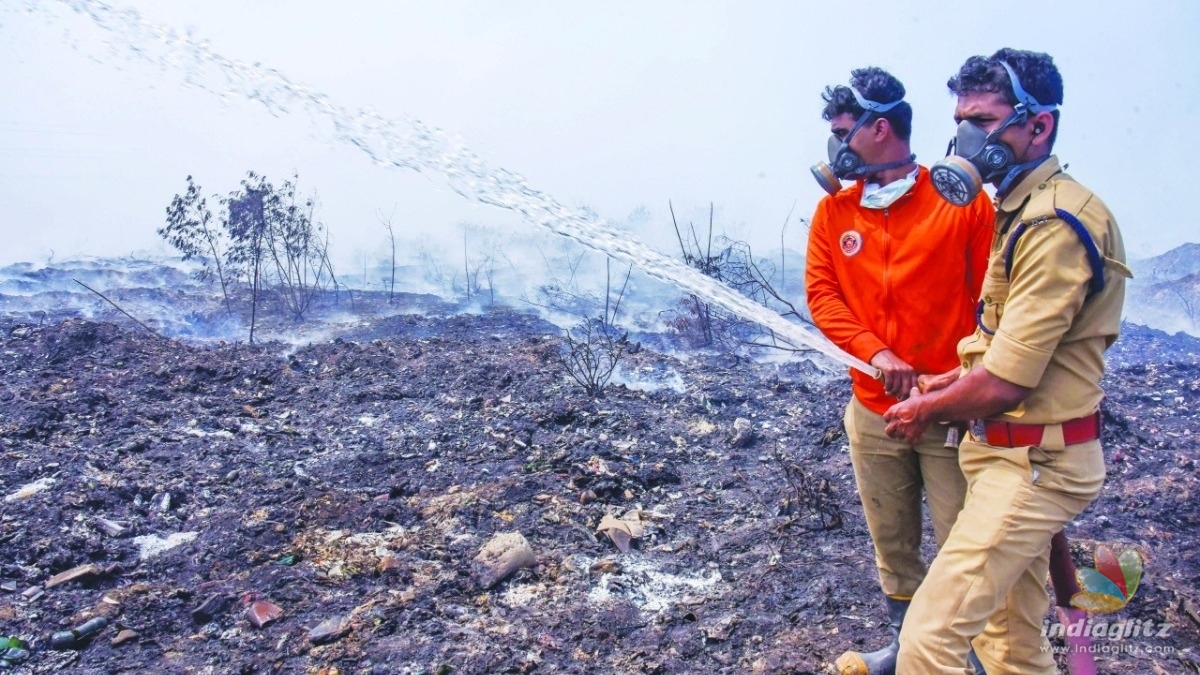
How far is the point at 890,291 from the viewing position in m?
2.35

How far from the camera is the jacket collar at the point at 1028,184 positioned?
1.88 metres

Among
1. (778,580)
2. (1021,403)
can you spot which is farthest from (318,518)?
(1021,403)

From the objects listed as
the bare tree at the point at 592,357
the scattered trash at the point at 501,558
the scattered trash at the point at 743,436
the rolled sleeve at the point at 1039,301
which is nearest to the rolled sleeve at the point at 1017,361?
the rolled sleeve at the point at 1039,301

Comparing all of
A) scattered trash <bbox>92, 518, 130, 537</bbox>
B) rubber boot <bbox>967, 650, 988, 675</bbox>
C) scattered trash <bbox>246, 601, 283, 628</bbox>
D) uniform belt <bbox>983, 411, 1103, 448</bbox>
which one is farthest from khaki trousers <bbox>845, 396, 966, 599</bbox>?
scattered trash <bbox>92, 518, 130, 537</bbox>

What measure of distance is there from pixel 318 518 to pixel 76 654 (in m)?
1.39

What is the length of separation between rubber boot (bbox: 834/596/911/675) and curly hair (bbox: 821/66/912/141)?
64.8 inches

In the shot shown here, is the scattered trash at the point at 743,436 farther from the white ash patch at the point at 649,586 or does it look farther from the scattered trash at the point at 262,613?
the scattered trash at the point at 262,613

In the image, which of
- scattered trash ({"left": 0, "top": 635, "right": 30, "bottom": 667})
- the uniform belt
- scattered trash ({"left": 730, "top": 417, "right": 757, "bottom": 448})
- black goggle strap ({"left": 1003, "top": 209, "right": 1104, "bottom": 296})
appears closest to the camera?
black goggle strap ({"left": 1003, "top": 209, "right": 1104, "bottom": 296})

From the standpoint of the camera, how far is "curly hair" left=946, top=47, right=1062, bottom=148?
1.91 meters

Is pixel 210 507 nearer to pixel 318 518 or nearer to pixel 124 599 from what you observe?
pixel 318 518

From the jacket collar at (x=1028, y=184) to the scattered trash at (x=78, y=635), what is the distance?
3.75 meters

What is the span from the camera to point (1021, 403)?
6.07 feet

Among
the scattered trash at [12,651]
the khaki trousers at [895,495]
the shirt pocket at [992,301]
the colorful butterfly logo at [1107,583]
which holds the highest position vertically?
the shirt pocket at [992,301]

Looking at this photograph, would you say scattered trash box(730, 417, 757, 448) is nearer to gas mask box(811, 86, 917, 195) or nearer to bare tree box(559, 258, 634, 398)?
bare tree box(559, 258, 634, 398)
